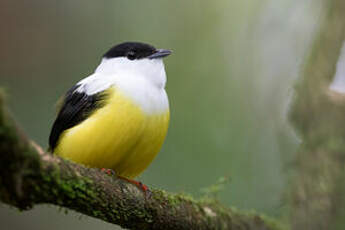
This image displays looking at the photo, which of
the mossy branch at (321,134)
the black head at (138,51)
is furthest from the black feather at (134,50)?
the mossy branch at (321,134)

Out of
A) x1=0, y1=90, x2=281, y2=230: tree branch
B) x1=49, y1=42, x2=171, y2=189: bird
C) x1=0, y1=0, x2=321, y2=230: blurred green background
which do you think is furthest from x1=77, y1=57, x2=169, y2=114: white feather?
x1=0, y1=0, x2=321, y2=230: blurred green background

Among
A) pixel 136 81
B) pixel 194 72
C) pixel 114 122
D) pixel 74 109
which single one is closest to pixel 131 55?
pixel 136 81

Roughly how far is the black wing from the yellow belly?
7 centimetres

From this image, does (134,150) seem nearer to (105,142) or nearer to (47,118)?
(105,142)

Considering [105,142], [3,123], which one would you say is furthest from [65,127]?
[3,123]

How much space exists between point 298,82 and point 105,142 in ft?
9.52

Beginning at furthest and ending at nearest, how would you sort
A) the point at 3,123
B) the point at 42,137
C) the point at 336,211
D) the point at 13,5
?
the point at 13,5 < the point at 42,137 < the point at 336,211 < the point at 3,123

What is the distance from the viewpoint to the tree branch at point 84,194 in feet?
6.86

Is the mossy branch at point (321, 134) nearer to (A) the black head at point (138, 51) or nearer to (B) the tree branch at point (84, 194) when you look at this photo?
(B) the tree branch at point (84, 194)

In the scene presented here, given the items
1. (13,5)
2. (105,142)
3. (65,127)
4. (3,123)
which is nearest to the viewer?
(3,123)

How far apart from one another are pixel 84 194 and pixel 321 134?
9.85 feet

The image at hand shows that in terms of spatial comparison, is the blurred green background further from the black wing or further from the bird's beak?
the black wing

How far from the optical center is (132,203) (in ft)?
9.57

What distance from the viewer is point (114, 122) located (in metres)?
3.43
